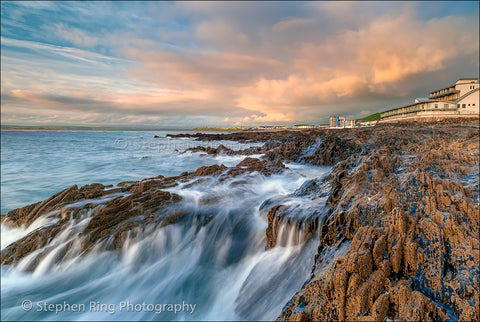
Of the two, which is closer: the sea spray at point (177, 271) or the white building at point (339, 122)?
the sea spray at point (177, 271)

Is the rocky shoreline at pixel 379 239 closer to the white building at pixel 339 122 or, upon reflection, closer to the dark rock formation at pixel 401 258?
the dark rock formation at pixel 401 258

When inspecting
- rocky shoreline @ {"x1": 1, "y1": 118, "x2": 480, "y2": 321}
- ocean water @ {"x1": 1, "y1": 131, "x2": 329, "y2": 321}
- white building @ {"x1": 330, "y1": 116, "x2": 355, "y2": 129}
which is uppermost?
white building @ {"x1": 330, "y1": 116, "x2": 355, "y2": 129}

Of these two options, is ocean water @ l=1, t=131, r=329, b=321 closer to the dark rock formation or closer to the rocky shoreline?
the rocky shoreline

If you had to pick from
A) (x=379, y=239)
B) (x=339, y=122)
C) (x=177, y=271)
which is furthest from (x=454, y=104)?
(x=177, y=271)

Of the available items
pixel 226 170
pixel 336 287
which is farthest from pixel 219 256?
pixel 226 170

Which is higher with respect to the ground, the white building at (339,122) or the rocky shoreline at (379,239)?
the white building at (339,122)

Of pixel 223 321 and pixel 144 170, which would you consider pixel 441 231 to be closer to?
pixel 223 321

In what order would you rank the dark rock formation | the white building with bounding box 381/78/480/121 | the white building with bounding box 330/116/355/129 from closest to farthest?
the dark rock formation < the white building with bounding box 381/78/480/121 < the white building with bounding box 330/116/355/129

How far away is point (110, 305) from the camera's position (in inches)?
182

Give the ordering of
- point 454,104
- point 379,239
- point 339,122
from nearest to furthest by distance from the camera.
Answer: point 379,239 < point 454,104 < point 339,122

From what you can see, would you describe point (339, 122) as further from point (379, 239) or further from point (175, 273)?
point (379, 239)

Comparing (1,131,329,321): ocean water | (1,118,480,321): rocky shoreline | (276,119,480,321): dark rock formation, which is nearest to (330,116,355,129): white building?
(1,131,329,321): ocean water

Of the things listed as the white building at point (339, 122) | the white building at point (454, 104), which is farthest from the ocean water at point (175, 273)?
the white building at point (339, 122)

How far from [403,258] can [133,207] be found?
6.39 meters
